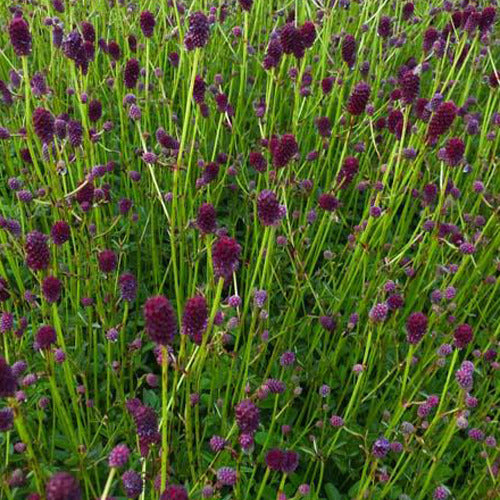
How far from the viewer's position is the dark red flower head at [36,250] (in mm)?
1062

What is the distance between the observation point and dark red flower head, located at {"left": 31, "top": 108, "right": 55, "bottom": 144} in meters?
1.31

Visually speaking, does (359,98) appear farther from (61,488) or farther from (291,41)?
(61,488)

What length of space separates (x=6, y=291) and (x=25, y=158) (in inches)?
18.2

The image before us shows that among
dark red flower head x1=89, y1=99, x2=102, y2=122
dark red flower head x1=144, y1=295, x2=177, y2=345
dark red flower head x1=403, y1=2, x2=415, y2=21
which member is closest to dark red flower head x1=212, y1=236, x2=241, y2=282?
dark red flower head x1=144, y1=295, x2=177, y2=345

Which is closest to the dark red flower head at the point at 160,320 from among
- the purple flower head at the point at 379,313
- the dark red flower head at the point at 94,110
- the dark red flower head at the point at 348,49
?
the purple flower head at the point at 379,313

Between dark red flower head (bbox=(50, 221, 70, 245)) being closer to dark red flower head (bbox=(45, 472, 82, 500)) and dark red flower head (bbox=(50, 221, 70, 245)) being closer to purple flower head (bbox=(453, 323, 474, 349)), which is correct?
dark red flower head (bbox=(45, 472, 82, 500))

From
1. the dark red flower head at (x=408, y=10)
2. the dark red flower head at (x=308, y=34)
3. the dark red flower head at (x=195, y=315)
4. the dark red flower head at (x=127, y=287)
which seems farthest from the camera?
the dark red flower head at (x=408, y=10)

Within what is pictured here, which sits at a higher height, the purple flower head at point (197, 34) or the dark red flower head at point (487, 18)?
the purple flower head at point (197, 34)

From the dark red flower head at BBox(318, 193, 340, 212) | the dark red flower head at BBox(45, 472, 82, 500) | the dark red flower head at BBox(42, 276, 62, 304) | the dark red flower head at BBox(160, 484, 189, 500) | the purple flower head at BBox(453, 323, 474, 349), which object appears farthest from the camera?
the dark red flower head at BBox(318, 193, 340, 212)

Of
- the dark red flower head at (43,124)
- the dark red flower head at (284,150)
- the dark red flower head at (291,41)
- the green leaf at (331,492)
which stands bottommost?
the green leaf at (331,492)

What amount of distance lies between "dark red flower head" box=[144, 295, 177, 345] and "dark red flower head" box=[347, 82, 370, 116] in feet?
3.36

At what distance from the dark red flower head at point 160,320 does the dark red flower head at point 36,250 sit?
0.36 m

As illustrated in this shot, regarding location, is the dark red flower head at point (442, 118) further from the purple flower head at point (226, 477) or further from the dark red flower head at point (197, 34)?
the purple flower head at point (226, 477)

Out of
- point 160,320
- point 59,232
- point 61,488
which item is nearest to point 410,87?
point 59,232
